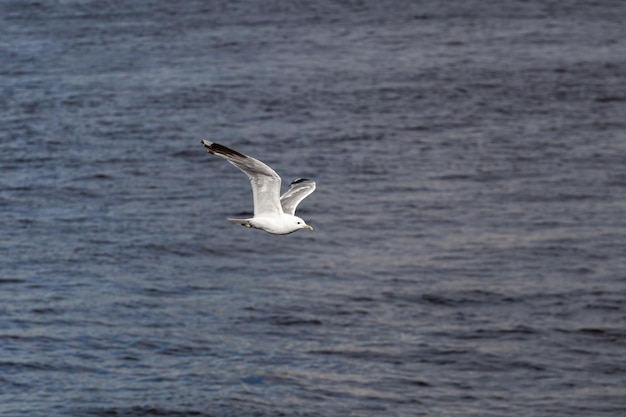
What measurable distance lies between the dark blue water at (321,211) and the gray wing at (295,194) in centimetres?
1560

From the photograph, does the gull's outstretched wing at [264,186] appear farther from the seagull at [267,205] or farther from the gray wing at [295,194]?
the gray wing at [295,194]

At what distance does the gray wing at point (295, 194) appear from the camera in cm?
2205

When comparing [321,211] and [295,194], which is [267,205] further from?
[321,211]

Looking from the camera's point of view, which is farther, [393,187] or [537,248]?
[393,187]

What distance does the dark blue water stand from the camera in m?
39.5

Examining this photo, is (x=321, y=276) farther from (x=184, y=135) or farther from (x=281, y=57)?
(x=281, y=57)

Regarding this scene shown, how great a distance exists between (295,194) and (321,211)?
2501 cm

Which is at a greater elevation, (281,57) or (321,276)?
(281,57)

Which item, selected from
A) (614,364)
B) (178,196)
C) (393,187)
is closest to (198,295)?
(178,196)

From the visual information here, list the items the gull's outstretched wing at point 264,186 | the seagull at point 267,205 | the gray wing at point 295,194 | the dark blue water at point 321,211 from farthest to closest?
the dark blue water at point 321,211 < the gray wing at point 295,194 < the seagull at point 267,205 < the gull's outstretched wing at point 264,186

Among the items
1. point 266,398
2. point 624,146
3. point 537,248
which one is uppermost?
point 624,146

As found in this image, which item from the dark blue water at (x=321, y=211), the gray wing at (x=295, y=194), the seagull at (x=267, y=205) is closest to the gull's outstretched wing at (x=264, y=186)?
the seagull at (x=267, y=205)

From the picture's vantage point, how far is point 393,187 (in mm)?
48906

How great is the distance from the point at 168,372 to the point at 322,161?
13.4 metres
